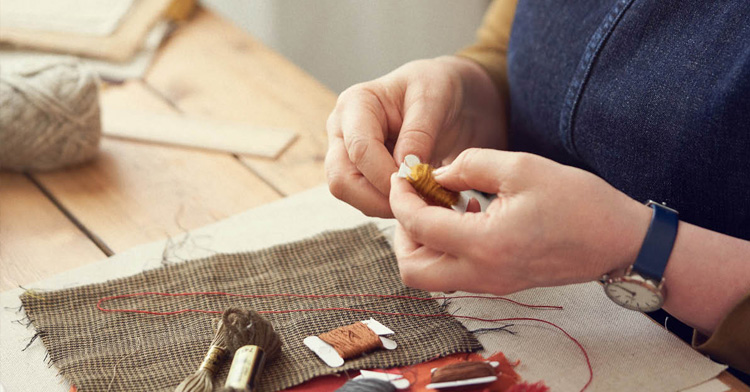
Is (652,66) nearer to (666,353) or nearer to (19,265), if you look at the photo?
(666,353)

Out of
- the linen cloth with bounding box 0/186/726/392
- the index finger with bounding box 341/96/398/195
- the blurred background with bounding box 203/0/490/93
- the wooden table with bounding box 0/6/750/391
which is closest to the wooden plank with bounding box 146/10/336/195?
the wooden table with bounding box 0/6/750/391

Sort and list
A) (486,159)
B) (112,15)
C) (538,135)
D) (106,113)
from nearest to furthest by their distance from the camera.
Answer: (486,159)
(538,135)
(106,113)
(112,15)

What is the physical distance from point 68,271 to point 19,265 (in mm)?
84

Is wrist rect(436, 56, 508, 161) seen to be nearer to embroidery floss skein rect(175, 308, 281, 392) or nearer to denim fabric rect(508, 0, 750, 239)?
denim fabric rect(508, 0, 750, 239)

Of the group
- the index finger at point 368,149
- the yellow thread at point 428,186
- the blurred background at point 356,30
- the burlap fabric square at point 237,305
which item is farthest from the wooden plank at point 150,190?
the blurred background at point 356,30

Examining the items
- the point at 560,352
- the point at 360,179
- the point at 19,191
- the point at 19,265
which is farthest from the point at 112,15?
the point at 560,352

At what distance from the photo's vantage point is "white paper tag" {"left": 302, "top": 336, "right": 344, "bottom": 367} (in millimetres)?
789

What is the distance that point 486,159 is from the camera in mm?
770

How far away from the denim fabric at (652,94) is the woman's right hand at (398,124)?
0.10 meters

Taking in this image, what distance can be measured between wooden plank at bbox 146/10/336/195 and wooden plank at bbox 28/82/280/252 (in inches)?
2.3

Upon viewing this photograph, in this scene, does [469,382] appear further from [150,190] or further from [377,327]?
[150,190]

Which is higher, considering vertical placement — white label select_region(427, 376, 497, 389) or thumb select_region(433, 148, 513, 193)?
thumb select_region(433, 148, 513, 193)

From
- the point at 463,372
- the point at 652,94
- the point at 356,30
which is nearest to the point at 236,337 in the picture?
the point at 463,372

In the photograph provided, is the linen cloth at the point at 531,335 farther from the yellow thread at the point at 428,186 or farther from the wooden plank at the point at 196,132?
the wooden plank at the point at 196,132
